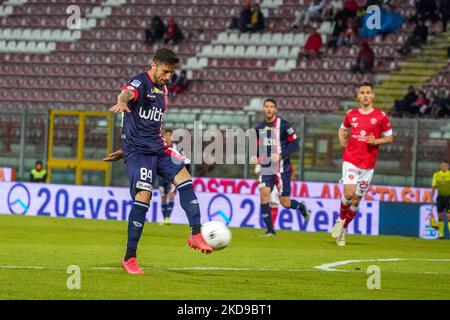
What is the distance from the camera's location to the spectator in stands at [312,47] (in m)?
34.2

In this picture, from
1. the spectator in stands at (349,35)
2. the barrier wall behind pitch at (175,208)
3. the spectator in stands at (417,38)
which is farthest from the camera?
the spectator in stands at (349,35)

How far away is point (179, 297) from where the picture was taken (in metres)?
9.41

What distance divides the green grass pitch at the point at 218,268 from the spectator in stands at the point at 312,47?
1465 cm

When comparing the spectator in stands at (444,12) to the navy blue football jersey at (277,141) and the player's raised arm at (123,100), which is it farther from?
the player's raised arm at (123,100)

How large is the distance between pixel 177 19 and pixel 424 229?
16.6 meters

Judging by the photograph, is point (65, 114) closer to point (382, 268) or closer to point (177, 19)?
point (177, 19)

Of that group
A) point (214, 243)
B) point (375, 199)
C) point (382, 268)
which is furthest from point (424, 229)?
point (214, 243)

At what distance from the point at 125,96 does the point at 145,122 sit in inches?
24.2

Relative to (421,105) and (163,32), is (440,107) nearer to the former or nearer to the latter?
(421,105)

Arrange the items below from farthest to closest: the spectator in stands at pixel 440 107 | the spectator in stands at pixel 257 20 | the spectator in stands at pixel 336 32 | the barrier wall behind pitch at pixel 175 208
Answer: the spectator in stands at pixel 257 20, the spectator in stands at pixel 336 32, the spectator in stands at pixel 440 107, the barrier wall behind pitch at pixel 175 208

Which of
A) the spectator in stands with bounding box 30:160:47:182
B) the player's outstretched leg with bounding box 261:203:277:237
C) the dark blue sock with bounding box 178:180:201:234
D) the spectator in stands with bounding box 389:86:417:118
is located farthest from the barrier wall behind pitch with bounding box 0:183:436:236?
the dark blue sock with bounding box 178:180:201:234

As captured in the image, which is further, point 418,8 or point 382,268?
point 418,8

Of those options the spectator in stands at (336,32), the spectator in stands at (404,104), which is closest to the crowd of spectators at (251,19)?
the spectator in stands at (336,32)

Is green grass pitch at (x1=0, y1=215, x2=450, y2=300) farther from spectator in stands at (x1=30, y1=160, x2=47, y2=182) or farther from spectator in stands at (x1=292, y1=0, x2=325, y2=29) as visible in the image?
spectator in stands at (x1=292, y1=0, x2=325, y2=29)
